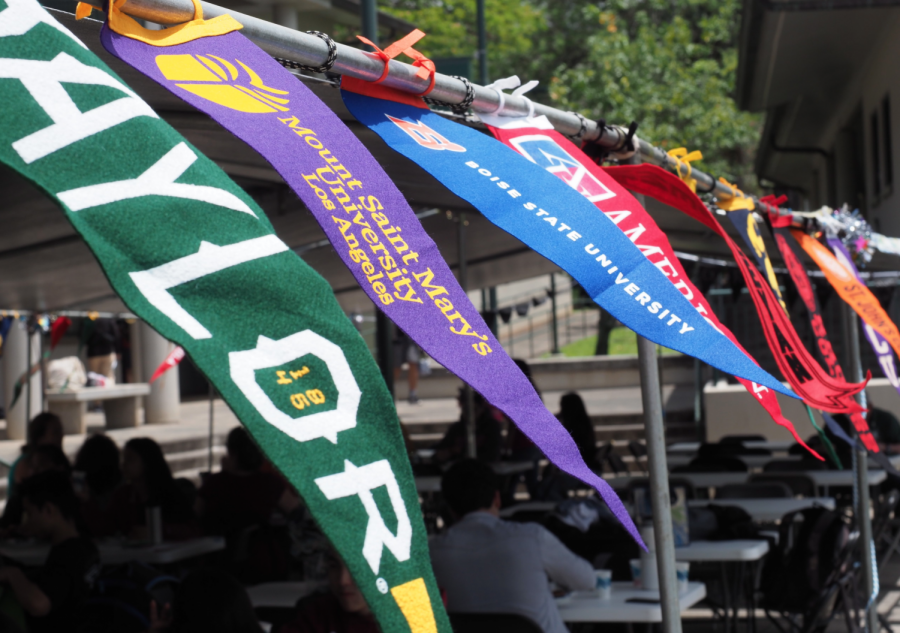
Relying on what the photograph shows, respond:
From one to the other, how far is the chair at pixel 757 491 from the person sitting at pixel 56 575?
4.32 metres

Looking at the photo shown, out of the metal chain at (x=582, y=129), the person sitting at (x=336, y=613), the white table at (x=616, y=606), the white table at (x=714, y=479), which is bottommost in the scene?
the white table at (x=616, y=606)

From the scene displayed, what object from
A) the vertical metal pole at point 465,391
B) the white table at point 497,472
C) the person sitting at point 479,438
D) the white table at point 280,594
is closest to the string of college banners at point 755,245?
the white table at point 280,594

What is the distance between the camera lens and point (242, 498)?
260 inches

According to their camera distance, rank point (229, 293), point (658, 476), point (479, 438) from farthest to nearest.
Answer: point (479, 438) → point (658, 476) → point (229, 293)

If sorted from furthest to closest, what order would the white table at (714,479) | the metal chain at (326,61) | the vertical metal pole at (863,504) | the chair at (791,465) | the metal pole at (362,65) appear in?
the chair at (791,465), the white table at (714,479), the vertical metal pole at (863,504), the metal chain at (326,61), the metal pole at (362,65)

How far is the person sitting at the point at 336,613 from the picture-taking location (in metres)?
3.54

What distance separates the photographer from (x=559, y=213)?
2010 millimetres

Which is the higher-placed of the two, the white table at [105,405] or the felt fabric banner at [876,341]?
the felt fabric banner at [876,341]

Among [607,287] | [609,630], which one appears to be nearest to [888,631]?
[609,630]

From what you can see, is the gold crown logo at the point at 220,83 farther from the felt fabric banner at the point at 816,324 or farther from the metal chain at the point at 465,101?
the felt fabric banner at the point at 816,324

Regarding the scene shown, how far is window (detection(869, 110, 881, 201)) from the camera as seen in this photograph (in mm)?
12797

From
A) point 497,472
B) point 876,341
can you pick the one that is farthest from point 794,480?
point 876,341

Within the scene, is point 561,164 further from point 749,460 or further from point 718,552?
point 749,460

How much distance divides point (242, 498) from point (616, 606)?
3.12m
